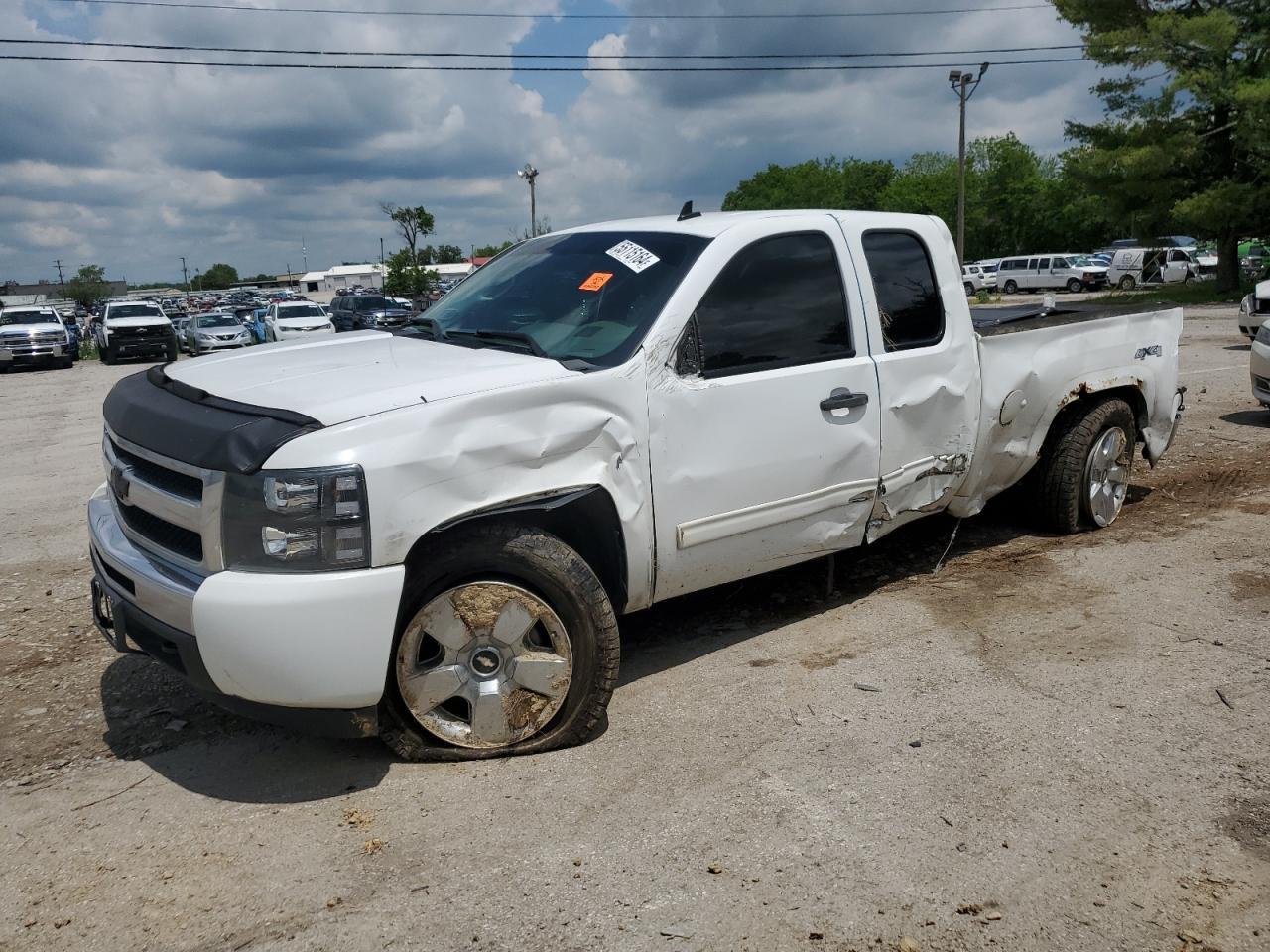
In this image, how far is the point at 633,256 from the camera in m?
4.42

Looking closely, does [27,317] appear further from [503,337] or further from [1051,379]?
[1051,379]

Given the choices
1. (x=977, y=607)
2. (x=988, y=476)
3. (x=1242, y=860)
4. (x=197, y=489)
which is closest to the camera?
(x=1242, y=860)

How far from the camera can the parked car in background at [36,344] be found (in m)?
26.6

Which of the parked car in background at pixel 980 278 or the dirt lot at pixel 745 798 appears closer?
the dirt lot at pixel 745 798

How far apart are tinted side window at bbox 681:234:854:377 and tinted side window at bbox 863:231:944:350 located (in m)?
0.29

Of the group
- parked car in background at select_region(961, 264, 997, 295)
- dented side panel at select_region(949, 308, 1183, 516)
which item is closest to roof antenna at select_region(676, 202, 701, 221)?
A: dented side panel at select_region(949, 308, 1183, 516)

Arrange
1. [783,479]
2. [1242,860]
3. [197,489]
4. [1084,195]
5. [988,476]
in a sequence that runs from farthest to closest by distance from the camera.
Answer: [1084,195]
[988,476]
[783,479]
[197,489]
[1242,860]

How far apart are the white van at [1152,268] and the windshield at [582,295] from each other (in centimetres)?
4337

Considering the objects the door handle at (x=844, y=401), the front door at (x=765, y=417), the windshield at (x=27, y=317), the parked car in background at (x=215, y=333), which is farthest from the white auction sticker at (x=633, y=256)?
the windshield at (x=27, y=317)

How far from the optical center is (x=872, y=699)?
13.7 ft

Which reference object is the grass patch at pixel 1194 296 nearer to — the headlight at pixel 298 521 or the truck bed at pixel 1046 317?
the truck bed at pixel 1046 317

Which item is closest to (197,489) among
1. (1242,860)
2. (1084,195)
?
(1242,860)

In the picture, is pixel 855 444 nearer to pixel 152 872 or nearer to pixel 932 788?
pixel 932 788

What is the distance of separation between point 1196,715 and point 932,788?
48.1 inches
